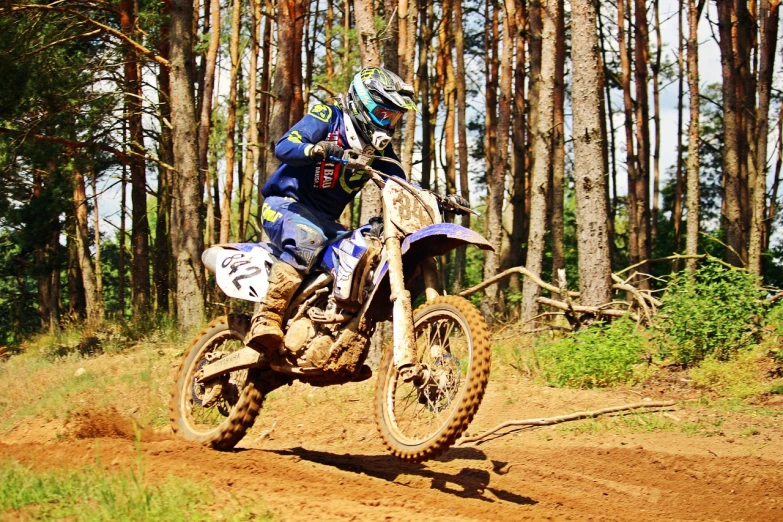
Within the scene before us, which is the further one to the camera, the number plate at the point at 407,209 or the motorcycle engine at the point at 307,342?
the motorcycle engine at the point at 307,342

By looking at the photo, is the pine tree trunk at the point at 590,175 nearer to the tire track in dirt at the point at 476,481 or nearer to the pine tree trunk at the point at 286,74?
the tire track in dirt at the point at 476,481

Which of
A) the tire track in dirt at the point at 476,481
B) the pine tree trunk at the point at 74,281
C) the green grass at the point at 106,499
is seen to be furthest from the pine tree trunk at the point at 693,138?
the pine tree trunk at the point at 74,281

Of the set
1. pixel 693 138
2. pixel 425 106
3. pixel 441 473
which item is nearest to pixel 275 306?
pixel 441 473

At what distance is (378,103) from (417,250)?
3.82 ft

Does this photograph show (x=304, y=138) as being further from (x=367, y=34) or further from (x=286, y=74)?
(x=286, y=74)

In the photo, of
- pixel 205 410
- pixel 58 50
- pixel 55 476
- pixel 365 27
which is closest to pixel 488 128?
pixel 58 50

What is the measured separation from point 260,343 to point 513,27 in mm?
19160

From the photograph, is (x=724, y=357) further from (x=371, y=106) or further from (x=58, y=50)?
(x=58, y=50)

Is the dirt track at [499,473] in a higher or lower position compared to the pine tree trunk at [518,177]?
lower

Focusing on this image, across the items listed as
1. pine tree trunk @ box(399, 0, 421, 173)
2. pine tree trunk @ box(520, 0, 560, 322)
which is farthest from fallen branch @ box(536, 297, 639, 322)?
pine tree trunk @ box(399, 0, 421, 173)

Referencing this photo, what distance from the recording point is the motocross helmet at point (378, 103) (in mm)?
6316

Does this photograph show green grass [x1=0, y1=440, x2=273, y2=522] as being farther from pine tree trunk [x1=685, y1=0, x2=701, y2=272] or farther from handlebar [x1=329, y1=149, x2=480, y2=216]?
pine tree trunk [x1=685, y1=0, x2=701, y2=272]

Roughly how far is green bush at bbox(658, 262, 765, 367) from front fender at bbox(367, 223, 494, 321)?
5.51 meters

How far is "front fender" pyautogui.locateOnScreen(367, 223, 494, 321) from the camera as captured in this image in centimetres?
568
